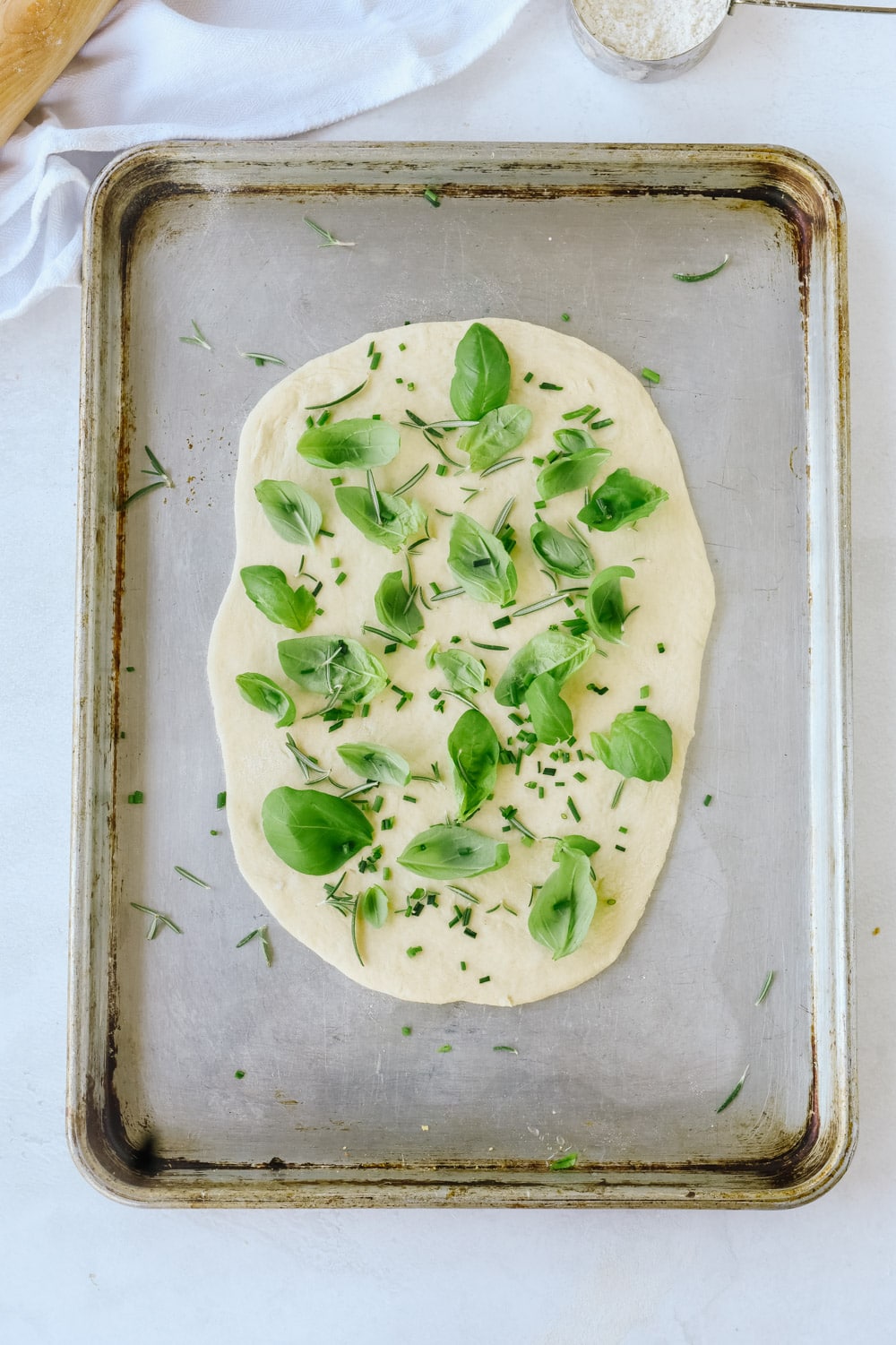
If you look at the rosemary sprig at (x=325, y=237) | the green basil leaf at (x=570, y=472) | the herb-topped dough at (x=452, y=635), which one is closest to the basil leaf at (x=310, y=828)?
the herb-topped dough at (x=452, y=635)

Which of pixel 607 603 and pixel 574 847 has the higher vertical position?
pixel 607 603

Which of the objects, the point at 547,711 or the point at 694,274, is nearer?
the point at 547,711

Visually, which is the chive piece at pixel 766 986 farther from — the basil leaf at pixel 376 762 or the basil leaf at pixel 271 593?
the basil leaf at pixel 271 593

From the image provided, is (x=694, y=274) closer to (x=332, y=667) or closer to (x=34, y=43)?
(x=332, y=667)

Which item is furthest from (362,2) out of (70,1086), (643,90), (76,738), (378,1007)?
(70,1086)

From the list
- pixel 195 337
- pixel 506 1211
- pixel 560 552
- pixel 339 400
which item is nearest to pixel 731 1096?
pixel 506 1211

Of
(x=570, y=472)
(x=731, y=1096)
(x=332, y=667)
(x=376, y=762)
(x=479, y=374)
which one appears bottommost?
(x=731, y=1096)
